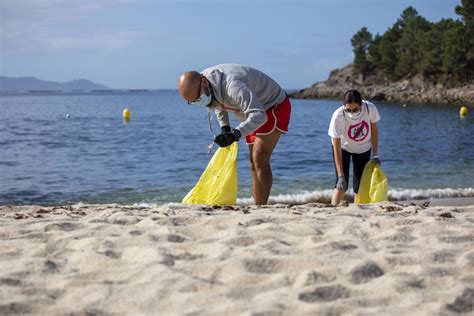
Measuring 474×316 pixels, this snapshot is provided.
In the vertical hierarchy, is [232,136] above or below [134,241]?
above

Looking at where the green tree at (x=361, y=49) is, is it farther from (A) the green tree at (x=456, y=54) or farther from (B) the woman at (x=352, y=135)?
(B) the woman at (x=352, y=135)

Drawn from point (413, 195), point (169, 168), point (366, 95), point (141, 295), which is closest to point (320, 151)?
point (169, 168)

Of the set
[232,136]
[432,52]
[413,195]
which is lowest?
[413,195]

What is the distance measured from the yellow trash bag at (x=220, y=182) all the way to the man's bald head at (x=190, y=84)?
98cm

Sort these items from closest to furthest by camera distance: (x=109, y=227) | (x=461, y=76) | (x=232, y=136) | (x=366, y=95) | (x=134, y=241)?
(x=134, y=241)
(x=109, y=227)
(x=232, y=136)
(x=461, y=76)
(x=366, y=95)

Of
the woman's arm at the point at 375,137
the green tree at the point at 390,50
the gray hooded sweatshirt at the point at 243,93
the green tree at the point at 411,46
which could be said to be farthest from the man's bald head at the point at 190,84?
the green tree at the point at 390,50

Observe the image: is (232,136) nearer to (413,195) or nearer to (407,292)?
(407,292)

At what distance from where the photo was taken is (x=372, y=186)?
6.62 meters

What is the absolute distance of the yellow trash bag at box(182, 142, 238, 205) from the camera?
242 inches

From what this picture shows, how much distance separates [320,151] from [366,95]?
52.6 metres

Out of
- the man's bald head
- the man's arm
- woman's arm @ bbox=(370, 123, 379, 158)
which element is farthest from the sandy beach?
woman's arm @ bbox=(370, 123, 379, 158)

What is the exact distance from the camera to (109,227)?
455 cm

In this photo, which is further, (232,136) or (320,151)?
(320,151)

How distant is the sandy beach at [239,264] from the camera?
3057 millimetres
